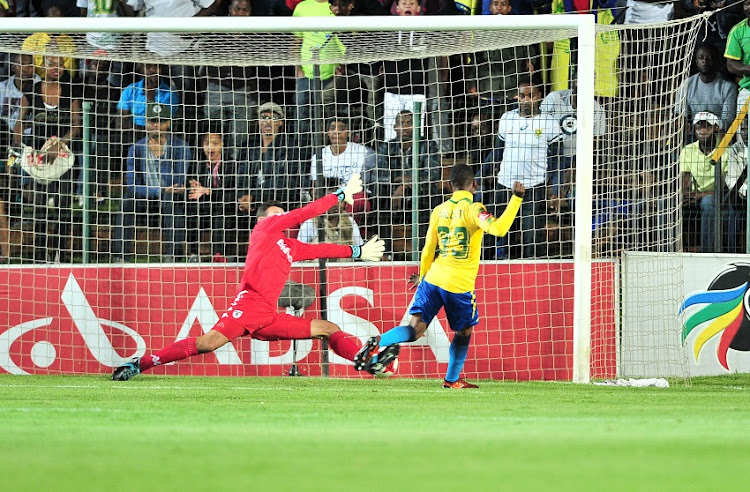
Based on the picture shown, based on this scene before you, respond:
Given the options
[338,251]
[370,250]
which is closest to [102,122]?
[338,251]

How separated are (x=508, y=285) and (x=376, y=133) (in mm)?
2398

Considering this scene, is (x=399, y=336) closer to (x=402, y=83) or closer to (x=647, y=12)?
(x=402, y=83)

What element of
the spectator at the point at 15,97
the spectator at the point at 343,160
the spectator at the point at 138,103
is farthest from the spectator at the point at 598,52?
the spectator at the point at 15,97

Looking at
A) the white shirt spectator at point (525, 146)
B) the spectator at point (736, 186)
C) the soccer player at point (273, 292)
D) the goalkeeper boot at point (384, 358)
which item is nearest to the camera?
the goalkeeper boot at point (384, 358)

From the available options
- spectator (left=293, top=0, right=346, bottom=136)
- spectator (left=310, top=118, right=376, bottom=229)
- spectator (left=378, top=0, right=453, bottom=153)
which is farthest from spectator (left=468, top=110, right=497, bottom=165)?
spectator (left=293, top=0, right=346, bottom=136)

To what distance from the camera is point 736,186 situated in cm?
1138

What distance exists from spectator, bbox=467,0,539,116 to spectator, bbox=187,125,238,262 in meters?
2.87

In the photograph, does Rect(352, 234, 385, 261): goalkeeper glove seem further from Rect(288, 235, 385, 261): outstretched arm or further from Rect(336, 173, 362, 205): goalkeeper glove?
Rect(336, 173, 362, 205): goalkeeper glove

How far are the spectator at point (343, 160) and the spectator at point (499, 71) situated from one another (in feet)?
4.63

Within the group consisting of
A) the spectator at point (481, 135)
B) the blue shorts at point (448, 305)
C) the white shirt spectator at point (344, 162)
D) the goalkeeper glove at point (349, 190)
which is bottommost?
the blue shorts at point (448, 305)

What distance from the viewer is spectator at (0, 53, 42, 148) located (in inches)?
496

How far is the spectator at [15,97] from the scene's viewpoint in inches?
496

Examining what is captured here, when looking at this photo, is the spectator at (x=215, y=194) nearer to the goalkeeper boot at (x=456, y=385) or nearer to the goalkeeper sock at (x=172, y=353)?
the goalkeeper sock at (x=172, y=353)

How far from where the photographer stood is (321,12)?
43.0 feet
